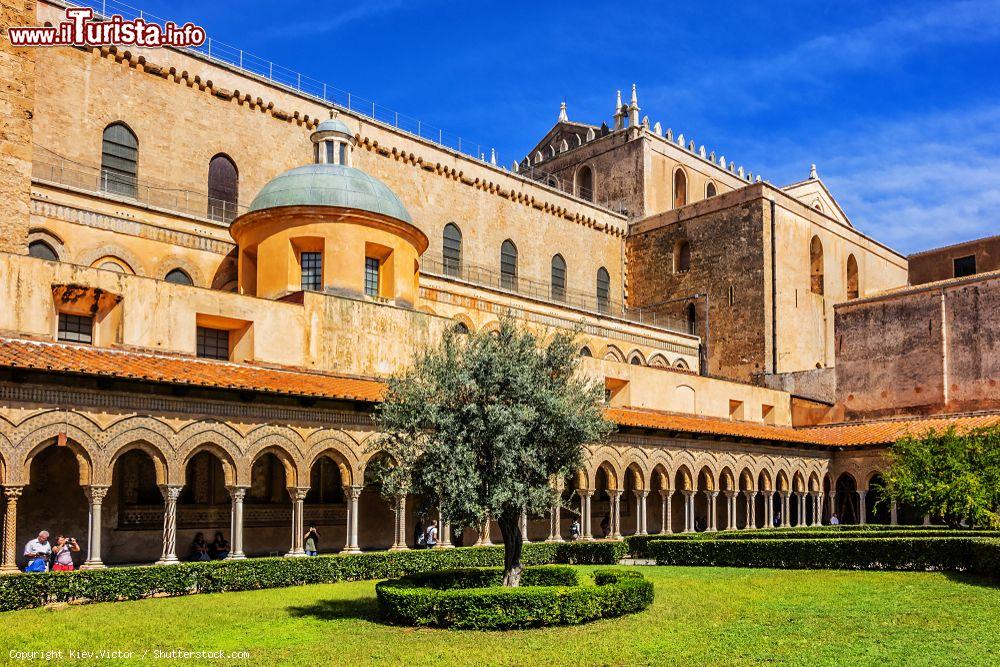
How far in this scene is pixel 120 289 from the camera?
2167 centimetres

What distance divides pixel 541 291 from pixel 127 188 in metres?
18.5

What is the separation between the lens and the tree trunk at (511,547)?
15164 mm

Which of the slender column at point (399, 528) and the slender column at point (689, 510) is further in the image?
the slender column at point (689, 510)

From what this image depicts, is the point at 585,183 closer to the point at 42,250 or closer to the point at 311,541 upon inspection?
the point at 42,250

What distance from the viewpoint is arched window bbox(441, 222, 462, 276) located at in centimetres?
3800

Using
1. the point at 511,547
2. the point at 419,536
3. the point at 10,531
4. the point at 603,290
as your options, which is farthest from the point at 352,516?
the point at 603,290

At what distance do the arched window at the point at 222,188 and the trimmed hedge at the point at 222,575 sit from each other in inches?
544

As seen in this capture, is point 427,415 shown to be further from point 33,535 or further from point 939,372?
point 939,372

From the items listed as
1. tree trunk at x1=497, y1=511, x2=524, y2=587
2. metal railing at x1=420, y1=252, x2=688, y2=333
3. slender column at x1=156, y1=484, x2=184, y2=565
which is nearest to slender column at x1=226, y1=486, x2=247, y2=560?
slender column at x1=156, y1=484, x2=184, y2=565

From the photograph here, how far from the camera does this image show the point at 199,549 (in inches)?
852

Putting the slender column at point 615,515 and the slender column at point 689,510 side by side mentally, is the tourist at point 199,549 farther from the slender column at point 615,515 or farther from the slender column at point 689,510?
the slender column at point 689,510

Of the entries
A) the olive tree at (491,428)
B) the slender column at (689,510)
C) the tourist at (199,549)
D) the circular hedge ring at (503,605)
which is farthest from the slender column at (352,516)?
the slender column at (689,510)

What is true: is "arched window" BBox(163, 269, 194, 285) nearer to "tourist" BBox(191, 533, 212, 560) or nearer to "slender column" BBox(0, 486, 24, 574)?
"tourist" BBox(191, 533, 212, 560)

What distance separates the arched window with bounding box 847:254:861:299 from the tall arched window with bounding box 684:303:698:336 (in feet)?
28.7
